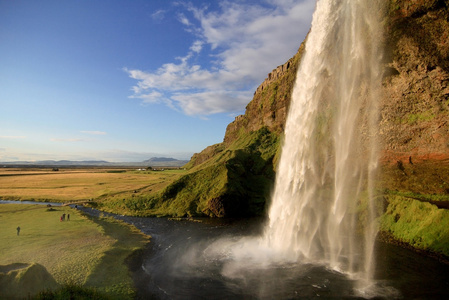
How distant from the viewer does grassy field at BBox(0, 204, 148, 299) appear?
1742 centimetres

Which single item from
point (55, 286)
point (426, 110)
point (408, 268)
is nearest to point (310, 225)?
point (408, 268)

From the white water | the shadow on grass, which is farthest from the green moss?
the white water

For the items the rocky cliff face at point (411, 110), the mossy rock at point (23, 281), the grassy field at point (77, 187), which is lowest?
the grassy field at point (77, 187)

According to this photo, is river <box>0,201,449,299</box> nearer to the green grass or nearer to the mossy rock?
the green grass

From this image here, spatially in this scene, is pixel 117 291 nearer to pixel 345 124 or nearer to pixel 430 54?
pixel 345 124

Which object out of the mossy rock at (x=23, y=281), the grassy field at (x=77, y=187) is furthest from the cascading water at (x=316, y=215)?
the grassy field at (x=77, y=187)

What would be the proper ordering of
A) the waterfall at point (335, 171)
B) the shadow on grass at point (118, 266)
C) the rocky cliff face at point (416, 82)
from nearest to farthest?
the shadow on grass at point (118, 266)
the waterfall at point (335, 171)
the rocky cliff face at point (416, 82)

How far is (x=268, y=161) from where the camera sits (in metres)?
58.1

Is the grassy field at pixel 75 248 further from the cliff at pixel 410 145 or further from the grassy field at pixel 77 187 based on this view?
the grassy field at pixel 77 187

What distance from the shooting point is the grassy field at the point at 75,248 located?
17422 mm

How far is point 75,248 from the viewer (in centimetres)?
2367

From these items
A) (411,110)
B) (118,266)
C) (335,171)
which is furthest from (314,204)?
(118,266)

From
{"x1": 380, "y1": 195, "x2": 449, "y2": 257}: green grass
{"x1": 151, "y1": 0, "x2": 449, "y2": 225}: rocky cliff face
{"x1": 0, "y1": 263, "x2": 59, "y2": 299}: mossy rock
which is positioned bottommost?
{"x1": 0, "y1": 263, "x2": 59, "y2": 299}: mossy rock

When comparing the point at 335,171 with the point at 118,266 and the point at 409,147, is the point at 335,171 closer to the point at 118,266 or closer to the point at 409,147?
the point at 409,147
